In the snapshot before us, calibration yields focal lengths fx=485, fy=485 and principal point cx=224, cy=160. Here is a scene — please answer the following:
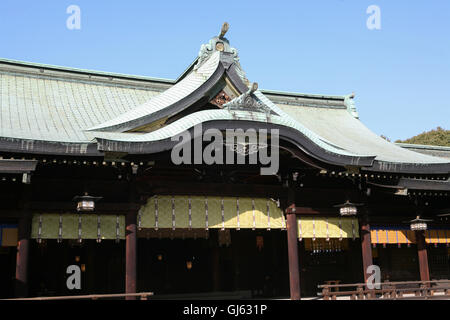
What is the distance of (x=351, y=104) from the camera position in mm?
23953

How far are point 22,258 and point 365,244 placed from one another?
10.5 meters

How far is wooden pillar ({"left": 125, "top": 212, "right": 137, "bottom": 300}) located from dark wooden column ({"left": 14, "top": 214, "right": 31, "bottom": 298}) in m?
2.50

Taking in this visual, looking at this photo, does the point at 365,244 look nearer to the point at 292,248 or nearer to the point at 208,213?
the point at 292,248

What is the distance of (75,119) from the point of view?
51.2 feet

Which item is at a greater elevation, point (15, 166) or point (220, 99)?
point (220, 99)

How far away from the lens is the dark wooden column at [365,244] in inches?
625

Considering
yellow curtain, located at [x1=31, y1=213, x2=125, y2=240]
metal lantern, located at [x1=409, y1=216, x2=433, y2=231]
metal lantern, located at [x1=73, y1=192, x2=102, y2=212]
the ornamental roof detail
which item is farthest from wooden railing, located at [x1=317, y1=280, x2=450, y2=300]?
metal lantern, located at [x1=73, y1=192, x2=102, y2=212]

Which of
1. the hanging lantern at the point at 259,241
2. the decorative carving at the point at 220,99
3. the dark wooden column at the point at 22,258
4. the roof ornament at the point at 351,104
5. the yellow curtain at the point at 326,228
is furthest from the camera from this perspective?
the roof ornament at the point at 351,104

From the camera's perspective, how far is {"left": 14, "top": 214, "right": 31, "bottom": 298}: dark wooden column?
1210 centimetres

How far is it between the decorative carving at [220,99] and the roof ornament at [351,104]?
10.6 metres

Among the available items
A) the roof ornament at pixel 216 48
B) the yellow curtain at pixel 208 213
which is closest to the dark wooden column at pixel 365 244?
the yellow curtain at pixel 208 213

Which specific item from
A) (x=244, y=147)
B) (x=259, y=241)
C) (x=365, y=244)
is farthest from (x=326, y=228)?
(x=244, y=147)

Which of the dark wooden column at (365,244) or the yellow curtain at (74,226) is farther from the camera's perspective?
the dark wooden column at (365,244)

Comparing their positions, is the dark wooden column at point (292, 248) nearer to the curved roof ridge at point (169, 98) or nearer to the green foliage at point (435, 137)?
the curved roof ridge at point (169, 98)
